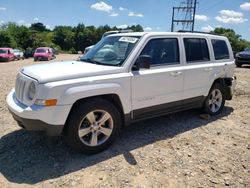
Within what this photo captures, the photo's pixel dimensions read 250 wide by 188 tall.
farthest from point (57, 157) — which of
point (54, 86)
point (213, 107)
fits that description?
point (213, 107)

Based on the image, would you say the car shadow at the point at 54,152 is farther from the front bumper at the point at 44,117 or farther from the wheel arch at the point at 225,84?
the wheel arch at the point at 225,84

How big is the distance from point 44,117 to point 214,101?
4239 mm

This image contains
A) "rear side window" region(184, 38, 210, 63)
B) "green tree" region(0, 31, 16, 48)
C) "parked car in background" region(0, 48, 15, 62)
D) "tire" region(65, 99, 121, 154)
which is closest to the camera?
"tire" region(65, 99, 121, 154)

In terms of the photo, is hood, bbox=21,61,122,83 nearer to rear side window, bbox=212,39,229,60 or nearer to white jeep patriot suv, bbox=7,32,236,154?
white jeep patriot suv, bbox=7,32,236,154

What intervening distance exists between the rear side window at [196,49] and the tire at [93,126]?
2121 mm

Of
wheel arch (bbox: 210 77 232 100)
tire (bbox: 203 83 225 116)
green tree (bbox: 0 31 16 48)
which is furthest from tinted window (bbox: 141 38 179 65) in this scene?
green tree (bbox: 0 31 16 48)

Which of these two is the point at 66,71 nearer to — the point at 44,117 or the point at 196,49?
the point at 44,117

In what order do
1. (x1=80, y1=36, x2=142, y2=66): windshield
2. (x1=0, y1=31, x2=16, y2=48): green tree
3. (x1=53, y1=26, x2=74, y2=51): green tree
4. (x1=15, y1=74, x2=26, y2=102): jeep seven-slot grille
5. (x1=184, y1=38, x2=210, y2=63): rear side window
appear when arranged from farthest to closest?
(x1=53, y1=26, x2=74, y2=51): green tree, (x1=0, y1=31, x2=16, y2=48): green tree, (x1=184, y1=38, x2=210, y2=63): rear side window, (x1=80, y1=36, x2=142, y2=66): windshield, (x1=15, y1=74, x2=26, y2=102): jeep seven-slot grille

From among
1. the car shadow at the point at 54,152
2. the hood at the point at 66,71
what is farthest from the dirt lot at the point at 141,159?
the hood at the point at 66,71

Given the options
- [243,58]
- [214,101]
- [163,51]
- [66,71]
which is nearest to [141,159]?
[66,71]

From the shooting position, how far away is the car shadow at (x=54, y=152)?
3.80 metres

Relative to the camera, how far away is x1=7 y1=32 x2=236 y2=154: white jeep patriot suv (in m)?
3.84

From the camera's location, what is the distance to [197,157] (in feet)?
14.3

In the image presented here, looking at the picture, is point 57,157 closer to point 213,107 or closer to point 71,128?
point 71,128
